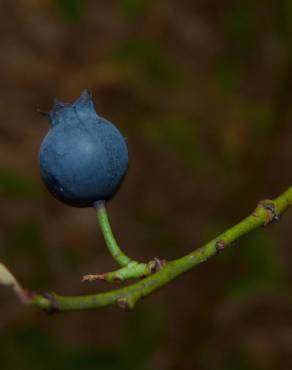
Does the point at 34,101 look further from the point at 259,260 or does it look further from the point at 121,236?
the point at 259,260

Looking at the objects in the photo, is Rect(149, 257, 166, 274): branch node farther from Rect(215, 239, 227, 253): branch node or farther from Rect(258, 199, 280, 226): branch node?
Rect(258, 199, 280, 226): branch node

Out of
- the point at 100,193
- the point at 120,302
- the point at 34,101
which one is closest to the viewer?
the point at 120,302

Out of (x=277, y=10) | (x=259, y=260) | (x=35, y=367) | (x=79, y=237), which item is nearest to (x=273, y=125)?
(x=277, y=10)

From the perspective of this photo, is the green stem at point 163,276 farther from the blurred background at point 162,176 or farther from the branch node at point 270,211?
the blurred background at point 162,176

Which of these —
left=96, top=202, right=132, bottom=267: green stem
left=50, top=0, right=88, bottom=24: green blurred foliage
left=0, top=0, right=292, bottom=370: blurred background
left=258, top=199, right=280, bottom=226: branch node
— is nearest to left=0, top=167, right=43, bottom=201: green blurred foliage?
left=0, top=0, right=292, bottom=370: blurred background

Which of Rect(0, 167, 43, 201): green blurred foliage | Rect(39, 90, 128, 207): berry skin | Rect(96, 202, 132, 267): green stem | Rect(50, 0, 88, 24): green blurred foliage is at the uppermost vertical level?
Rect(50, 0, 88, 24): green blurred foliage

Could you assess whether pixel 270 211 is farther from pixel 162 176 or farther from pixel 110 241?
pixel 162 176
